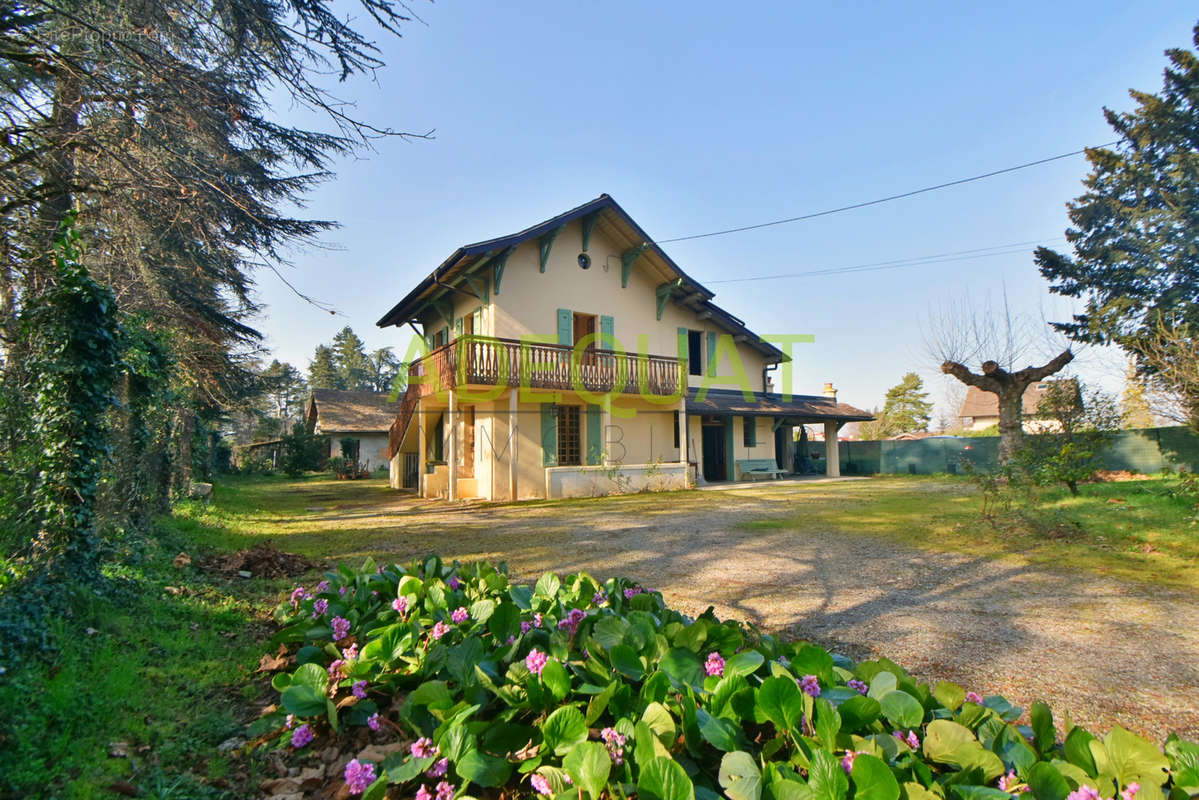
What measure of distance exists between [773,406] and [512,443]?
33.0 ft

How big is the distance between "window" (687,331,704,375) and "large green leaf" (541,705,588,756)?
55.9 feet

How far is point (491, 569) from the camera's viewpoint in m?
3.22

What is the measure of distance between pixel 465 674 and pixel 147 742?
153cm

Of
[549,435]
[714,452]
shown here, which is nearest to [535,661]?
[549,435]

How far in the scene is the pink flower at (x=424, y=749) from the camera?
1634 millimetres

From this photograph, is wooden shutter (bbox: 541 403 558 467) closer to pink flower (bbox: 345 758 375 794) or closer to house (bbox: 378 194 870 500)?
house (bbox: 378 194 870 500)

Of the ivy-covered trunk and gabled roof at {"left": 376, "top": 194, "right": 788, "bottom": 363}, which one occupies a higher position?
gabled roof at {"left": 376, "top": 194, "right": 788, "bottom": 363}

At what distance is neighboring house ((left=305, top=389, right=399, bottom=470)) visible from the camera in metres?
28.5

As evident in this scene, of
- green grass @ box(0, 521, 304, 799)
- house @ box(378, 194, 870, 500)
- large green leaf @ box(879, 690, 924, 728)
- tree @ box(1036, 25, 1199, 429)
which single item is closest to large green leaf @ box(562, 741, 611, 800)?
large green leaf @ box(879, 690, 924, 728)

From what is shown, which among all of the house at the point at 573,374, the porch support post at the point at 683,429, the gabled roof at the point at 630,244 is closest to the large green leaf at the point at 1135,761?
the house at the point at 573,374

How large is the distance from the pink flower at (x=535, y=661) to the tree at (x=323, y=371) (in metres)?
59.6

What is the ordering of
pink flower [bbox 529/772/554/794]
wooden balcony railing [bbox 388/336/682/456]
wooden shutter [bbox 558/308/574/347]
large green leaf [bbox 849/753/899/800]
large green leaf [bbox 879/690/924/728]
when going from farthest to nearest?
wooden shutter [bbox 558/308/574/347], wooden balcony railing [bbox 388/336/682/456], large green leaf [bbox 879/690/924/728], pink flower [bbox 529/772/554/794], large green leaf [bbox 849/753/899/800]

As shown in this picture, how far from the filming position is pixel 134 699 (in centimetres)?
259

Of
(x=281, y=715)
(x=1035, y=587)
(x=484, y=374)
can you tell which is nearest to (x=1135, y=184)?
(x=1035, y=587)
